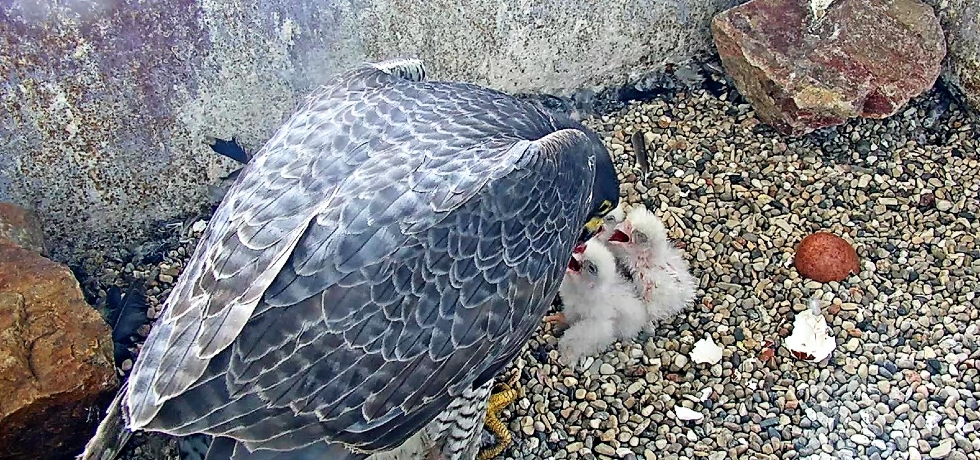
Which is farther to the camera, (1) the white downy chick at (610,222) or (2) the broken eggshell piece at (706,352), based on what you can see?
(1) the white downy chick at (610,222)

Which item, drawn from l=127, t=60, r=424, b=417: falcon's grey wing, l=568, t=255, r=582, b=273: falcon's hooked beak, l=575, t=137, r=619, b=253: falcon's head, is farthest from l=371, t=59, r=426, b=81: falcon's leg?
l=568, t=255, r=582, b=273: falcon's hooked beak

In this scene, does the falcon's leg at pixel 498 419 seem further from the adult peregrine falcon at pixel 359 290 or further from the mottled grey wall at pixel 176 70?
the mottled grey wall at pixel 176 70

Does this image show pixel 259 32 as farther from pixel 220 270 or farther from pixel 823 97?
pixel 823 97

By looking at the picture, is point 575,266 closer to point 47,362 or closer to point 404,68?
point 404,68

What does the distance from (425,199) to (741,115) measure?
5.93ft

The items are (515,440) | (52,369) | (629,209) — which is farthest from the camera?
(629,209)

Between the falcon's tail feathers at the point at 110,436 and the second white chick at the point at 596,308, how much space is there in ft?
4.03

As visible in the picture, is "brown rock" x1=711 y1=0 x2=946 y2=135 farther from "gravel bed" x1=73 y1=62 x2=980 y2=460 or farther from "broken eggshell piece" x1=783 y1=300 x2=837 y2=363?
"broken eggshell piece" x1=783 y1=300 x2=837 y2=363

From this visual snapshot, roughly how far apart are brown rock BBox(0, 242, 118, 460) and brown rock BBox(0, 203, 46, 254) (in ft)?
0.23

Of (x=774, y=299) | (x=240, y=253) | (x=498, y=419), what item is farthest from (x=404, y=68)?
(x=774, y=299)

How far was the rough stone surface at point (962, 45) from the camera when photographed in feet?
11.1

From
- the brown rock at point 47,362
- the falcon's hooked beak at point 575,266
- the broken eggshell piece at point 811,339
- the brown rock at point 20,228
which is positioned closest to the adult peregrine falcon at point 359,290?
the brown rock at point 47,362

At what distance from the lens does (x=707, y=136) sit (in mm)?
3529

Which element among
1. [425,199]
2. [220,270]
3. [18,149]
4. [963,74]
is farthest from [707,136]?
[18,149]
